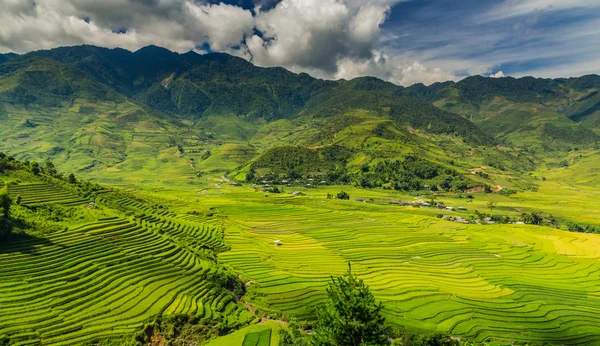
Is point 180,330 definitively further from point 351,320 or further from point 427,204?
point 427,204

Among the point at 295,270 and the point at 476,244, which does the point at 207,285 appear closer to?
the point at 295,270

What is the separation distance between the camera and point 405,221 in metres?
109

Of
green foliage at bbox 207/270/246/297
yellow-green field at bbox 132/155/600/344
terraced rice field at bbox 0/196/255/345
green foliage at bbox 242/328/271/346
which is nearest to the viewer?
terraced rice field at bbox 0/196/255/345

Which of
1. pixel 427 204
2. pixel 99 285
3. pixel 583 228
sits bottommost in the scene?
pixel 99 285

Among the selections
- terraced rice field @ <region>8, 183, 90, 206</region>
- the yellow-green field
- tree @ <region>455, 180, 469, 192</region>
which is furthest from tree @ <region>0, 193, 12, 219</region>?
tree @ <region>455, 180, 469, 192</region>

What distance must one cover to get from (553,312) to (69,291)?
75.1m

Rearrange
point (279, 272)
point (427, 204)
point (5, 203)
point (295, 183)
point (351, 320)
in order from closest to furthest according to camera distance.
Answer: point (351, 320) → point (5, 203) → point (279, 272) → point (427, 204) → point (295, 183)

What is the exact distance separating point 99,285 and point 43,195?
30.8 m

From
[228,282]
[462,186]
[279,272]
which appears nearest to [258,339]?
[228,282]

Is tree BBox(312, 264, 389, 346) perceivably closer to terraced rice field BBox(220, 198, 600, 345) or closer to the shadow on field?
terraced rice field BBox(220, 198, 600, 345)

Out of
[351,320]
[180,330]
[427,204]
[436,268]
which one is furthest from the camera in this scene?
[427,204]

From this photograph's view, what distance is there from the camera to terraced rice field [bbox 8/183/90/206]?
57062 mm

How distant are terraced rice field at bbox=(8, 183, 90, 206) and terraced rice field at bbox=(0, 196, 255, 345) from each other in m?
11.9

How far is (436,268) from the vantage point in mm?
70875
